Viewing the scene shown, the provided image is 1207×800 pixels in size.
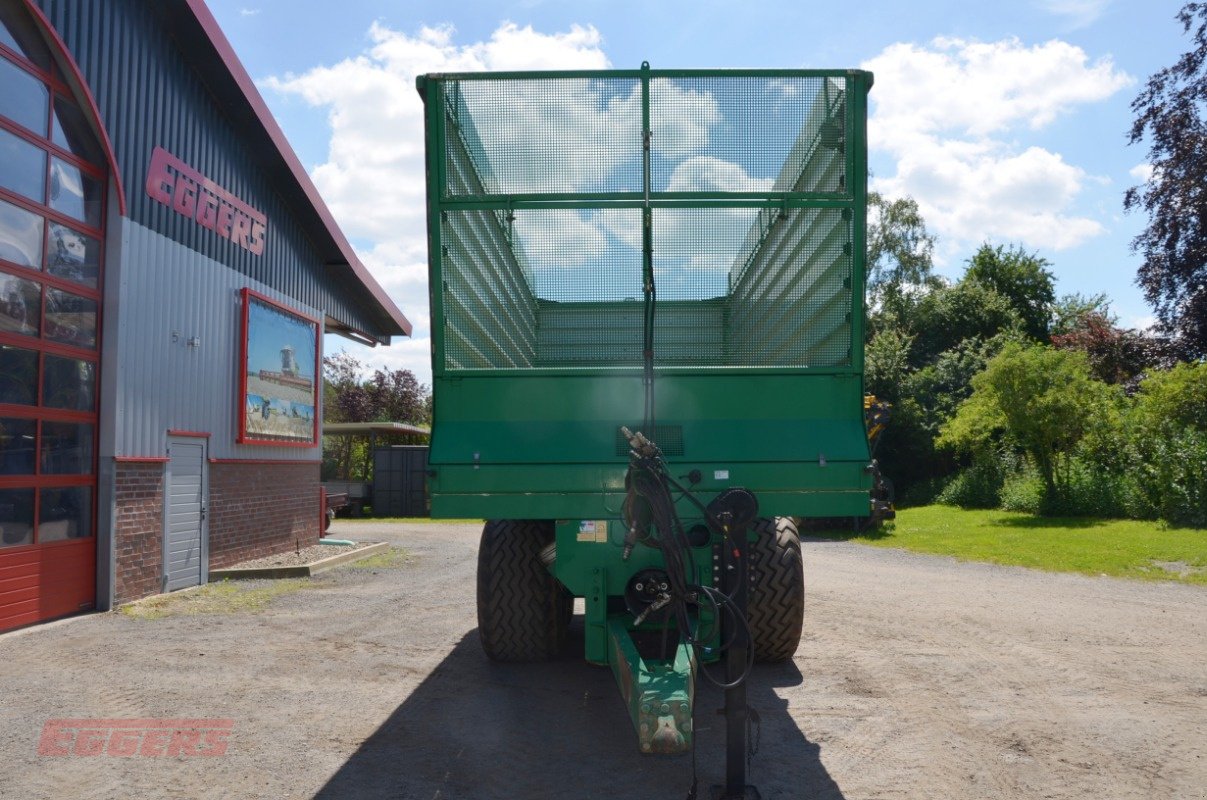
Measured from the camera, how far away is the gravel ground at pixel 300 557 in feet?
46.9

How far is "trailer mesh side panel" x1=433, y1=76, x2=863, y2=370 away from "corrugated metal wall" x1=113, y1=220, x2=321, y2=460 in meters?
6.68

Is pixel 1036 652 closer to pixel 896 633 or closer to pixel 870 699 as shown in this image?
pixel 896 633

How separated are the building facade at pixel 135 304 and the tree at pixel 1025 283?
119 ft

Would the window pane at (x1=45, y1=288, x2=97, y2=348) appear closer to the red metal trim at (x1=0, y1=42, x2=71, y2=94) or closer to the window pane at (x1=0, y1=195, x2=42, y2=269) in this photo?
the window pane at (x1=0, y1=195, x2=42, y2=269)

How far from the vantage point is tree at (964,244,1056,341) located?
44.2 m

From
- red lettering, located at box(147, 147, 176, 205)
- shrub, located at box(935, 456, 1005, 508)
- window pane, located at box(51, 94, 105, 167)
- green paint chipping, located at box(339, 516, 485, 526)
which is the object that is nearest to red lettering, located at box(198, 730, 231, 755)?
window pane, located at box(51, 94, 105, 167)

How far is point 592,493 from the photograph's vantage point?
19.1ft

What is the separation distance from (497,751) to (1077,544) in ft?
46.9

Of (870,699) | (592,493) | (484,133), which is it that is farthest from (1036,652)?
(484,133)

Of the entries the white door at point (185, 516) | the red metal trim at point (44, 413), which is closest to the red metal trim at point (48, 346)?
the red metal trim at point (44, 413)

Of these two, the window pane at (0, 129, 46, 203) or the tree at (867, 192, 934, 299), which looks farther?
the tree at (867, 192, 934, 299)

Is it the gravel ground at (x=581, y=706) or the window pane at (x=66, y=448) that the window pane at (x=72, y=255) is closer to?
the window pane at (x=66, y=448)

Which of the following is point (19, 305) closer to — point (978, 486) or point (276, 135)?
point (276, 135)

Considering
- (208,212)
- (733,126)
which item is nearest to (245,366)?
(208,212)
